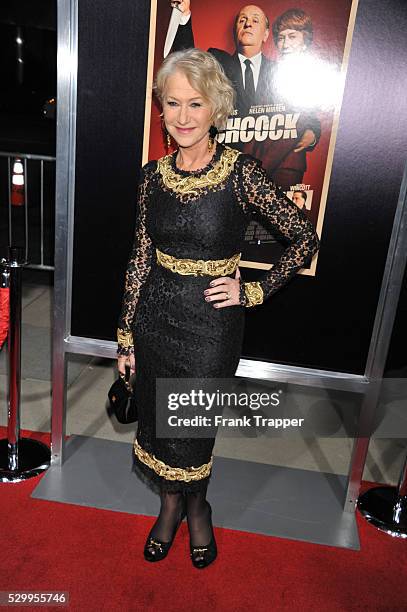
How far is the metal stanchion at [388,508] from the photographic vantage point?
2.79 metres

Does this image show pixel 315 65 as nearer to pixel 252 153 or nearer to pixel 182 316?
pixel 252 153

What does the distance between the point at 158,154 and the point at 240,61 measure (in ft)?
1.61

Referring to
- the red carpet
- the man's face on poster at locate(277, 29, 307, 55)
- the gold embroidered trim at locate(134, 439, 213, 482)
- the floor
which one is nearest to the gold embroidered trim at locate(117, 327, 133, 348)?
the gold embroidered trim at locate(134, 439, 213, 482)

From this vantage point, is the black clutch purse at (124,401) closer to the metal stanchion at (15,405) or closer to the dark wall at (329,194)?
the dark wall at (329,194)

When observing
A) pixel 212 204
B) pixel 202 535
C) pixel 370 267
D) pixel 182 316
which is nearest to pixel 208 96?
pixel 212 204

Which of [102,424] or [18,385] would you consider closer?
[18,385]

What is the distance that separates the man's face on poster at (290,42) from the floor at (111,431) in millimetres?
2125

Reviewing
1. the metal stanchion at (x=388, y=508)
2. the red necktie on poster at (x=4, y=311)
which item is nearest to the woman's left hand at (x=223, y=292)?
the red necktie on poster at (x=4, y=311)

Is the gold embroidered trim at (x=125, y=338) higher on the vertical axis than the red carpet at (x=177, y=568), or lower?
higher

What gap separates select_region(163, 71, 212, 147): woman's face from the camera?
2.03 m

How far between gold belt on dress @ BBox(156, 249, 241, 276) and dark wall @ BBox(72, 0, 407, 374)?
1.27ft

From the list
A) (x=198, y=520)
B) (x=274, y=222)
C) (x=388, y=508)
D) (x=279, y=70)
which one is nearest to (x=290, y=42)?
(x=279, y=70)

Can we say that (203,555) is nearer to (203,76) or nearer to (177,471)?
(177,471)

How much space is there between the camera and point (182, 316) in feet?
7.32
